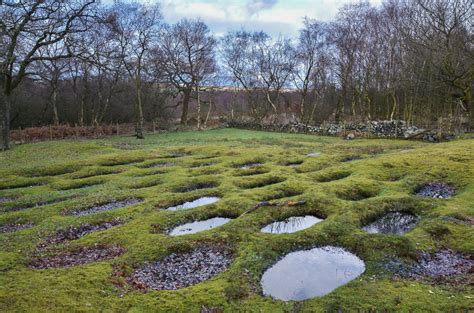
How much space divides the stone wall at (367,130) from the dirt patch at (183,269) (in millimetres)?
26404

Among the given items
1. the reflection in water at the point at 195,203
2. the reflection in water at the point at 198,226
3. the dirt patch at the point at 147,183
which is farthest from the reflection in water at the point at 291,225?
the dirt patch at the point at 147,183

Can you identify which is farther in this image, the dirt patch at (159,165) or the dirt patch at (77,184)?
the dirt patch at (159,165)

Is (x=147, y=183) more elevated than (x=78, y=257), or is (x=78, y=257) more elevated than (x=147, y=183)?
(x=147, y=183)

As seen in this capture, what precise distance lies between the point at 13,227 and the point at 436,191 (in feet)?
49.2

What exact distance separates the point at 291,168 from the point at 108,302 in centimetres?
1314

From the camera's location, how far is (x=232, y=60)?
190 ft

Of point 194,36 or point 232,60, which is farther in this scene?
point 232,60

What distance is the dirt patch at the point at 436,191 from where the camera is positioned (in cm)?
1370

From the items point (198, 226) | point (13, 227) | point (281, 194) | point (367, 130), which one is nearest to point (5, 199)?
point (13, 227)

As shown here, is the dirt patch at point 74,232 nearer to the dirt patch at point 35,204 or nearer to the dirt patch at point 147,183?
the dirt patch at point 35,204

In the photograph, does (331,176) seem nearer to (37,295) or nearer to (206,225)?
(206,225)

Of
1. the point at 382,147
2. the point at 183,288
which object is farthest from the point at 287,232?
the point at 382,147

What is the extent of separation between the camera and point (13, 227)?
441 inches

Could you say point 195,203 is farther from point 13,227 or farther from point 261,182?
point 13,227
